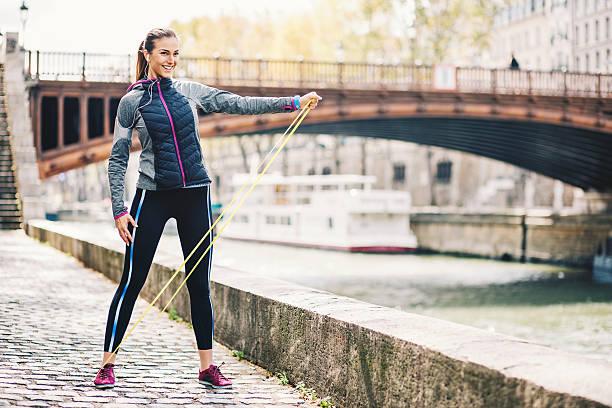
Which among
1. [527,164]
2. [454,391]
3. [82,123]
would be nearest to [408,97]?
[82,123]

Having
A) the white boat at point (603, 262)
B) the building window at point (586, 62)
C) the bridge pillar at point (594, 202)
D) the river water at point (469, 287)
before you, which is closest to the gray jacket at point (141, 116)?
the river water at point (469, 287)

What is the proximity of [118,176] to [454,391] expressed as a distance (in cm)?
185

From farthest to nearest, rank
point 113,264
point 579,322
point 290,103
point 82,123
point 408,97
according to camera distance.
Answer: point 408,97
point 82,123
point 579,322
point 113,264
point 290,103

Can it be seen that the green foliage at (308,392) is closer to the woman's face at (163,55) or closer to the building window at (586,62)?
the woman's face at (163,55)

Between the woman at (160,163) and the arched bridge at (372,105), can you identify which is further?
the arched bridge at (372,105)

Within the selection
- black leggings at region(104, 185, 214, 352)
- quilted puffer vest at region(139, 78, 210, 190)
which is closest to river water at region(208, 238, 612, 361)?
black leggings at region(104, 185, 214, 352)

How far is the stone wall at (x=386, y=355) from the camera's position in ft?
7.82

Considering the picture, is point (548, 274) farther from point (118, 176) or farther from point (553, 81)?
point (118, 176)

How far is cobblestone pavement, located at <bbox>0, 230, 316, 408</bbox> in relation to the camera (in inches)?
146

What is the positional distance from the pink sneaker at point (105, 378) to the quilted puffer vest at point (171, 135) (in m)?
0.82

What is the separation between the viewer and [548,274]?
82.9ft

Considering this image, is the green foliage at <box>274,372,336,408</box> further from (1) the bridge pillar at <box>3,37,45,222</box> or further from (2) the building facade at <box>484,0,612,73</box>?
(2) the building facade at <box>484,0,612,73</box>

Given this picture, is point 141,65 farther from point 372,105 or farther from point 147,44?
point 372,105

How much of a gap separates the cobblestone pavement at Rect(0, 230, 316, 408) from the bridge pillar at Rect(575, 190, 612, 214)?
93.8 feet
